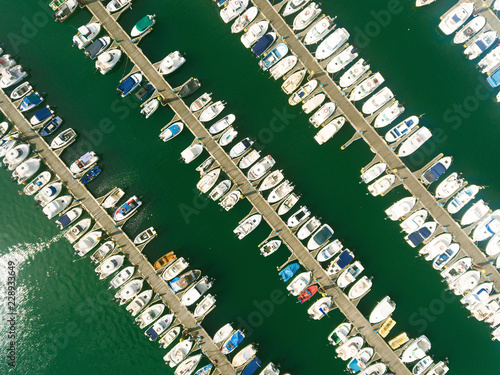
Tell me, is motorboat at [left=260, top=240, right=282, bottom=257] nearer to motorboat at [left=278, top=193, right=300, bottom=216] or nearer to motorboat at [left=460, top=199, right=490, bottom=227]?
motorboat at [left=278, top=193, right=300, bottom=216]

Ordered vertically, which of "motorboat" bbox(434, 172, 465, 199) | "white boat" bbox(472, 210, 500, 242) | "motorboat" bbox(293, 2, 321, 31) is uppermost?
"motorboat" bbox(293, 2, 321, 31)

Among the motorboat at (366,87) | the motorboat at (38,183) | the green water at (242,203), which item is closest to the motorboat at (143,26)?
the green water at (242,203)

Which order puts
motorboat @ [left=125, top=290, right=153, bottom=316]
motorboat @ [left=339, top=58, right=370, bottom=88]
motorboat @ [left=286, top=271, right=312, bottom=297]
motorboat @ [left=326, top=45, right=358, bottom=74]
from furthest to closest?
motorboat @ [left=125, top=290, right=153, bottom=316] → motorboat @ [left=286, top=271, right=312, bottom=297] → motorboat @ [left=339, top=58, right=370, bottom=88] → motorboat @ [left=326, top=45, right=358, bottom=74]

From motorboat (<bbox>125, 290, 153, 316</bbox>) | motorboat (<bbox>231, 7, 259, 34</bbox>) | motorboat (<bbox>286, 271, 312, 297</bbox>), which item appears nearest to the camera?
motorboat (<bbox>231, 7, 259, 34</bbox>)

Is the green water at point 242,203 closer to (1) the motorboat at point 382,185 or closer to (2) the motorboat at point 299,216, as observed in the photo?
(1) the motorboat at point 382,185

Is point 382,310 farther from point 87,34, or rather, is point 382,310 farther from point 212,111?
point 87,34

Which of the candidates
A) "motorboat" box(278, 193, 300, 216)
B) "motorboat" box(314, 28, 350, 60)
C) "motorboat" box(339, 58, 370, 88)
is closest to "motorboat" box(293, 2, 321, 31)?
"motorboat" box(314, 28, 350, 60)
